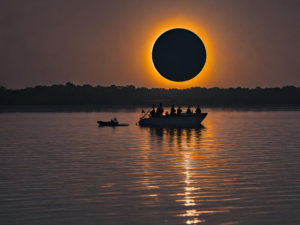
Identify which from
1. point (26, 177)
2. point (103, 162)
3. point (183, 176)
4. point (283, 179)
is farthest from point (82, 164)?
point (283, 179)

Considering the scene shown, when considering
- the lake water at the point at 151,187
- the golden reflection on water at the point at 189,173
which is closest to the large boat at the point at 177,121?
the golden reflection on water at the point at 189,173

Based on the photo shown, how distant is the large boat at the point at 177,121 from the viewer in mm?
56406

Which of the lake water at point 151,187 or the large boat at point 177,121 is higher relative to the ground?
the large boat at point 177,121

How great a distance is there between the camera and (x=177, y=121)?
56.7 metres

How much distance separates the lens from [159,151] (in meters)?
30.5

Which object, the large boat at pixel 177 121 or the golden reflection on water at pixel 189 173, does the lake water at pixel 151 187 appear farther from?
the large boat at pixel 177 121

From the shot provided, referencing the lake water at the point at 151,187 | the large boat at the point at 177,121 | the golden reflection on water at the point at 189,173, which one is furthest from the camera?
the large boat at the point at 177,121

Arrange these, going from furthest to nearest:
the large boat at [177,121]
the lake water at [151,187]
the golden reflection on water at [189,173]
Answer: the large boat at [177,121], the golden reflection on water at [189,173], the lake water at [151,187]

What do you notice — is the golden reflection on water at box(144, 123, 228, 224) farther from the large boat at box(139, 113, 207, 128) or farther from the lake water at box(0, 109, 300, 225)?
the large boat at box(139, 113, 207, 128)

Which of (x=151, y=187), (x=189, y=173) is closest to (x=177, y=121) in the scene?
(x=189, y=173)

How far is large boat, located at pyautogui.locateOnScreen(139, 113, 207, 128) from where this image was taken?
56406mm

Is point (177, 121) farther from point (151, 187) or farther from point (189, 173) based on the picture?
point (151, 187)

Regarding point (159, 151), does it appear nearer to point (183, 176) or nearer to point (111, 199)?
point (183, 176)

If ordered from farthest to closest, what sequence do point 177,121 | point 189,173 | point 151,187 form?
1. point 177,121
2. point 189,173
3. point 151,187
